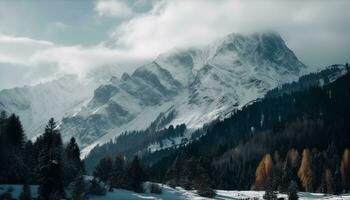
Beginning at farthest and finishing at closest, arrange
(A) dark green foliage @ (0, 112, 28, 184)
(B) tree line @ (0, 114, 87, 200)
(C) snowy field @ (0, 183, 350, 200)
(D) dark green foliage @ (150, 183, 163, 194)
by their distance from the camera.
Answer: (D) dark green foliage @ (150, 183, 163, 194) < (A) dark green foliage @ (0, 112, 28, 184) < (C) snowy field @ (0, 183, 350, 200) < (B) tree line @ (0, 114, 87, 200)

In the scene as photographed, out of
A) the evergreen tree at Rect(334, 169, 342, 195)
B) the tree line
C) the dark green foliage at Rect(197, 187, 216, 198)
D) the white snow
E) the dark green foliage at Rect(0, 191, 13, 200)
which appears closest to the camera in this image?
the tree line

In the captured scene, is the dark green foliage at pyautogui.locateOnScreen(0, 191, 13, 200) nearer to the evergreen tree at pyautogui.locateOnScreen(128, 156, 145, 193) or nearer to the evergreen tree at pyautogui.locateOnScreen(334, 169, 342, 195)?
the evergreen tree at pyautogui.locateOnScreen(128, 156, 145, 193)

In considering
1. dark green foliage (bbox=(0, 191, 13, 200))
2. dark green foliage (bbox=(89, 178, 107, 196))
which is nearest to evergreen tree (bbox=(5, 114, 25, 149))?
dark green foliage (bbox=(89, 178, 107, 196))

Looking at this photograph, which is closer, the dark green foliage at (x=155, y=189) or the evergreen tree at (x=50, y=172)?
the evergreen tree at (x=50, y=172)

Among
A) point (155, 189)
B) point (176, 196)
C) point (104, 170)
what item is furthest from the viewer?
point (104, 170)

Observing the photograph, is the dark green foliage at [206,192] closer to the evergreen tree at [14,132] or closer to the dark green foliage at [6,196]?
the evergreen tree at [14,132]

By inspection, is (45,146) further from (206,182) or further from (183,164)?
(183,164)

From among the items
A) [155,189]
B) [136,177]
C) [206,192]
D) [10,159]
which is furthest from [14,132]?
[206,192]

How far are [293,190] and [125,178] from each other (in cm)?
5041

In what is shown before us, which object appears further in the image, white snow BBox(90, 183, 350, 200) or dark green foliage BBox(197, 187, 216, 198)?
dark green foliage BBox(197, 187, 216, 198)

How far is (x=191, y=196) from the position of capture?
6019 inches

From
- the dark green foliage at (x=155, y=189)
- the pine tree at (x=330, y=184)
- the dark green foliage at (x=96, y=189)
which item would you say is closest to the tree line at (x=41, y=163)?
the dark green foliage at (x=96, y=189)

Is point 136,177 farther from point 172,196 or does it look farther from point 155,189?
point 172,196

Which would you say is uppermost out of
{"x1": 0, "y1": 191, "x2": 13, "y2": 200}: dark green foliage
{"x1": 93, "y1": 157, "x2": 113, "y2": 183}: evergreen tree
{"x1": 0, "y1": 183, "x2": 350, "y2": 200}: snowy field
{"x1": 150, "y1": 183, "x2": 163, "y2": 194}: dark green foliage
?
{"x1": 93, "y1": 157, "x2": 113, "y2": 183}: evergreen tree
